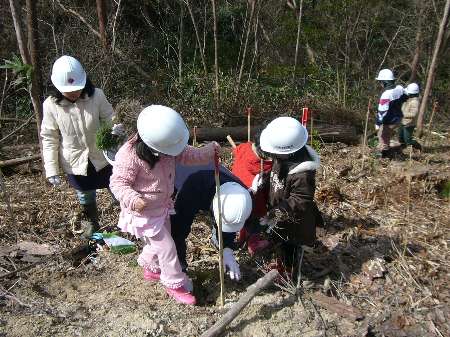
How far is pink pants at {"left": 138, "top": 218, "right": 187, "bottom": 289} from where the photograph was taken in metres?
2.78

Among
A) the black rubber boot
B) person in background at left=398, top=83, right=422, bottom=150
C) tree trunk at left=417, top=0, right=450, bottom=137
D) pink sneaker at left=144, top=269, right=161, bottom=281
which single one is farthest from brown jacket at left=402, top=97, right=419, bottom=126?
pink sneaker at left=144, top=269, right=161, bottom=281

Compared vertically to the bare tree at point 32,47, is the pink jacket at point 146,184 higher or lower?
lower

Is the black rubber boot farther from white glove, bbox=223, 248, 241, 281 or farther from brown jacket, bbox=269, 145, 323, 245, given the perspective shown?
brown jacket, bbox=269, 145, 323, 245

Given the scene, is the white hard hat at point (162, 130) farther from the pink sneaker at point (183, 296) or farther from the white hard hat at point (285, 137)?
the pink sneaker at point (183, 296)

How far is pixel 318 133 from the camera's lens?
24.8ft

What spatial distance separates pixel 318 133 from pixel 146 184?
5.36 meters

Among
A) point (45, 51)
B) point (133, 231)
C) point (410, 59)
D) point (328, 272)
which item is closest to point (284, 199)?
point (328, 272)

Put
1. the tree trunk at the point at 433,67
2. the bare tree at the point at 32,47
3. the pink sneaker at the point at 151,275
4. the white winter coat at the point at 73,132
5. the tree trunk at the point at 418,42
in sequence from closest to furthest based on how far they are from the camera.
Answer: the pink sneaker at the point at 151,275 < the white winter coat at the point at 73,132 < the bare tree at the point at 32,47 < the tree trunk at the point at 433,67 < the tree trunk at the point at 418,42

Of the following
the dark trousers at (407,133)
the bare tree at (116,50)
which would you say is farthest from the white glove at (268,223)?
the bare tree at (116,50)

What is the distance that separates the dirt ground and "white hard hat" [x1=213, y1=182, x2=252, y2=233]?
1.96ft

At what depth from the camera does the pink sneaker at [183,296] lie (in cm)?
291

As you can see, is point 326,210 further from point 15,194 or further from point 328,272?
point 15,194

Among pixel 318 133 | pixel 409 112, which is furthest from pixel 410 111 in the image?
pixel 318 133

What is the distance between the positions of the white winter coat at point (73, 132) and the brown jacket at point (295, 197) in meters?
1.48
